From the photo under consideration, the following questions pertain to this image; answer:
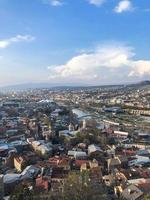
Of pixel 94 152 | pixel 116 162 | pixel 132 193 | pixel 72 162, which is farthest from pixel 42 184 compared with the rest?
pixel 94 152

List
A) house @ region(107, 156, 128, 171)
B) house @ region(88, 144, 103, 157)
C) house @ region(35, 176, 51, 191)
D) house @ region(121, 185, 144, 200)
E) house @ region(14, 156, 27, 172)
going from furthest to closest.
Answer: house @ region(88, 144, 103, 157) < house @ region(14, 156, 27, 172) < house @ region(107, 156, 128, 171) < house @ region(35, 176, 51, 191) < house @ region(121, 185, 144, 200)

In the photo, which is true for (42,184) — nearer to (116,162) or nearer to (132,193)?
(132,193)

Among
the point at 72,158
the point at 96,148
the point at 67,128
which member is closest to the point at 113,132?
the point at 67,128

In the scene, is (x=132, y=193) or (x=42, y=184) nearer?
(x=132, y=193)

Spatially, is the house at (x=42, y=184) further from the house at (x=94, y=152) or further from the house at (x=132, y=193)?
the house at (x=94, y=152)

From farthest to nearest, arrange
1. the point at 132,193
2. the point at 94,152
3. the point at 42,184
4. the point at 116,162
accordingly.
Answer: the point at 94,152
the point at 116,162
the point at 42,184
the point at 132,193

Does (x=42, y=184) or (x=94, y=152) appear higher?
(x=42, y=184)

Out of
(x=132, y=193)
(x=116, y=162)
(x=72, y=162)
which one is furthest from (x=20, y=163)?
(x=132, y=193)

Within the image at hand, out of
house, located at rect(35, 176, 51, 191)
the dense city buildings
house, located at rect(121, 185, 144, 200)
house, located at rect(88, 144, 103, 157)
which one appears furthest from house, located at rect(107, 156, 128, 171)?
house, located at rect(121, 185, 144, 200)

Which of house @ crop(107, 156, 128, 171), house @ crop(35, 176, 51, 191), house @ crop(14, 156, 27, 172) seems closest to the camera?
house @ crop(35, 176, 51, 191)

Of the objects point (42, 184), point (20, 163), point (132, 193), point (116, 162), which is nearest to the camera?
point (132, 193)

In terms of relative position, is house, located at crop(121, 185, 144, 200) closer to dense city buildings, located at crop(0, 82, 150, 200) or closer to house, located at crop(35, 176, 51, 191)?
dense city buildings, located at crop(0, 82, 150, 200)
